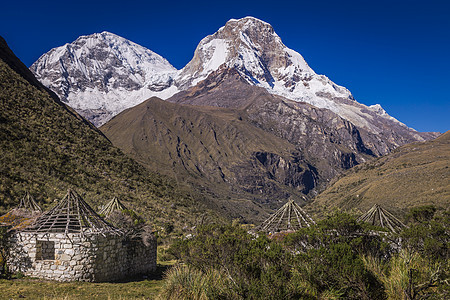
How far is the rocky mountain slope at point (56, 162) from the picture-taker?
101 feet

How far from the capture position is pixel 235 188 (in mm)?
134000

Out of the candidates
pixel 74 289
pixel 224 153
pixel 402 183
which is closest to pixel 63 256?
pixel 74 289

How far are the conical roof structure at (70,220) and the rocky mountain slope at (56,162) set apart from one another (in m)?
10.6

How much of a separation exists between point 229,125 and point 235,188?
46.1 metres

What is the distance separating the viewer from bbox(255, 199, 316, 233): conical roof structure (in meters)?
22.1

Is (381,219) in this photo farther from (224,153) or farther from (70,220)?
(224,153)

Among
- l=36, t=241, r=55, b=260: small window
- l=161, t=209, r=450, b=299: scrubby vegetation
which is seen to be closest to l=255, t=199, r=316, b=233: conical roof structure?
l=161, t=209, r=450, b=299: scrubby vegetation

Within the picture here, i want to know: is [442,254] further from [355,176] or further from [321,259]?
[355,176]

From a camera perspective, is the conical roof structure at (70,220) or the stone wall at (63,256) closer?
the stone wall at (63,256)

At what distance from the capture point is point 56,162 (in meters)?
36.8

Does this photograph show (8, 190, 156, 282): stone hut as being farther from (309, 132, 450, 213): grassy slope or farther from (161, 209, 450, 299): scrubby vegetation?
(309, 132, 450, 213): grassy slope

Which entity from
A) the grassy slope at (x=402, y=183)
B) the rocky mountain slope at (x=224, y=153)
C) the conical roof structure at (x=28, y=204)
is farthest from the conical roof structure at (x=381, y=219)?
the rocky mountain slope at (x=224, y=153)

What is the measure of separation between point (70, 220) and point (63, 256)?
8.26 ft

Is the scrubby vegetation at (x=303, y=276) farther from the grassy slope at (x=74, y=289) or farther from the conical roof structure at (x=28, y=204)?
the conical roof structure at (x=28, y=204)
